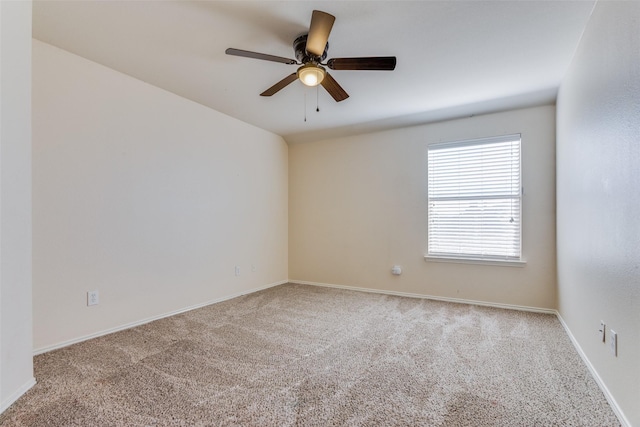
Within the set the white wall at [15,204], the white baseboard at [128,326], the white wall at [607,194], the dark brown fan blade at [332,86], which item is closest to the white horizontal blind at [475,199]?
the white wall at [607,194]

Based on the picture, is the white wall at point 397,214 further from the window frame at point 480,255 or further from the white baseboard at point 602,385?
the white baseboard at point 602,385

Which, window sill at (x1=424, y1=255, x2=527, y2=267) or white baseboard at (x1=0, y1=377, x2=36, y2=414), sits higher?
window sill at (x1=424, y1=255, x2=527, y2=267)

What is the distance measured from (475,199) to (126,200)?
3867mm

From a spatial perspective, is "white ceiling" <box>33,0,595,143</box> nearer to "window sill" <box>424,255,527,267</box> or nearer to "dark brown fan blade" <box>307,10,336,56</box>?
"dark brown fan blade" <box>307,10,336,56</box>

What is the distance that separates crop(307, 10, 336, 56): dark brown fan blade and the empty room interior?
0.05ft

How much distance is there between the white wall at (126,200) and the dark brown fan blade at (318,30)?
77.1 inches

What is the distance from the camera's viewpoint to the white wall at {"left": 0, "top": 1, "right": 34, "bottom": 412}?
156 cm

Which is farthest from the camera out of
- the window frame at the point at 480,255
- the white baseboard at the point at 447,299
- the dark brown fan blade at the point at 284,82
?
the window frame at the point at 480,255

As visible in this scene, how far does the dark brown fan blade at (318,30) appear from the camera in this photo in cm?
166

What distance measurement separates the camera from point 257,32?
6.99 feet

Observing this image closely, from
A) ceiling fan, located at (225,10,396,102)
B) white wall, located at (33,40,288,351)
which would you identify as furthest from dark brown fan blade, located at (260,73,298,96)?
white wall, located at (33,40,288,351)

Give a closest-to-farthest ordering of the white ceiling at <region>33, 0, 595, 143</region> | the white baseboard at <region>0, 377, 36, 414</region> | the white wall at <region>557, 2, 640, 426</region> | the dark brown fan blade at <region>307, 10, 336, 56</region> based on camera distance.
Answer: the white wall at <region>557, 2, 640, 426</region>
the white baseboard at <region>0, 377, 36, 414</region>
the dark brown fan blade at <region>307, 10, 336, 56</region>
the white ceiling at <region>33, 0, 595, 143</region>

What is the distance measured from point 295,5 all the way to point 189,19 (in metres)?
0.74

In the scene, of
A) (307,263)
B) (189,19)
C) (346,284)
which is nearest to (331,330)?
(346,284)
